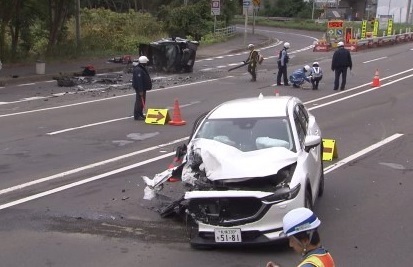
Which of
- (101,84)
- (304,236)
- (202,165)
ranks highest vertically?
(304,236)

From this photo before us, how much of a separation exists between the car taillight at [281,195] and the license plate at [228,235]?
0.46 meters

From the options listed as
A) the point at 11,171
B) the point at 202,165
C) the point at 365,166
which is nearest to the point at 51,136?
the point at 11,171

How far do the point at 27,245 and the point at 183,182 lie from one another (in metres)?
1.96

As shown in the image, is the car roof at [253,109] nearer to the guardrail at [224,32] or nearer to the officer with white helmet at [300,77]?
the officer with white helmet at [300,77]

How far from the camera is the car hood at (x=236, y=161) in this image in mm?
7722

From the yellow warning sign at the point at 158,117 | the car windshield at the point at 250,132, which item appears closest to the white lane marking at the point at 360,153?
the car windshield at the point at 250,132

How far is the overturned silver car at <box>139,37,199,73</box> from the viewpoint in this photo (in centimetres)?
3200

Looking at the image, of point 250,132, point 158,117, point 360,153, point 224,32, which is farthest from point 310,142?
point 224,32

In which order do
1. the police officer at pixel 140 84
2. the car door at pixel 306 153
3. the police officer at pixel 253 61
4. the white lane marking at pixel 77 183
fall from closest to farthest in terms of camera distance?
the car door at pixel 306 153 → the white lane marking at pixel 77 183 → the police officer at pixel 140 84 → the police officer at pixel 253 61

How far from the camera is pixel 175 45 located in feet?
104

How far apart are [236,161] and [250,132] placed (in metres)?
0.97

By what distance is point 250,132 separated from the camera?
29.2 ft

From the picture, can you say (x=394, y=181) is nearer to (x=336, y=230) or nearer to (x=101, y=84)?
(x=336, y=230)

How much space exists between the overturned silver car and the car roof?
73.2 feet
